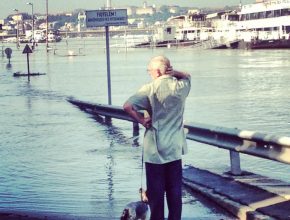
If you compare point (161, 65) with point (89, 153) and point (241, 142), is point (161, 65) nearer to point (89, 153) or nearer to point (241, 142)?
point (241, 142)

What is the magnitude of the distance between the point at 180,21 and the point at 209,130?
157 m

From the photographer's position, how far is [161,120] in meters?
6.79

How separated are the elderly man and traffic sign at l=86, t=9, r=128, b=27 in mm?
12247

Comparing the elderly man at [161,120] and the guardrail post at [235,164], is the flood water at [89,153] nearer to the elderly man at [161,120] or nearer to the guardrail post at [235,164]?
Result: the guardrail post at [235,164]

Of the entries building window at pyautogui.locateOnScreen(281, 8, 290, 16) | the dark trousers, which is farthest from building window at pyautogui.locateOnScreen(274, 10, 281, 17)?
the dark trousers

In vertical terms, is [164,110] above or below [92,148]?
above

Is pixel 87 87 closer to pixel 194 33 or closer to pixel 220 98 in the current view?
Answer: pixel 220 98

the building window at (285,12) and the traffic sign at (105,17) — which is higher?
the building window at (285,12)

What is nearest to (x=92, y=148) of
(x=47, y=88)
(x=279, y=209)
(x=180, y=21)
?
(x=279, y=209)

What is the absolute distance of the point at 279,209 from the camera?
7.53 m

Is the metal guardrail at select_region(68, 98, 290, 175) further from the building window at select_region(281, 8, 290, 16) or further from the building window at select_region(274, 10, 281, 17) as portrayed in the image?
the building window at select_region(274, 10, 281, 17)

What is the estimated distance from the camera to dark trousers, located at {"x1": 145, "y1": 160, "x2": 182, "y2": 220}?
6848 mm

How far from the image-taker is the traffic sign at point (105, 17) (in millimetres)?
19000

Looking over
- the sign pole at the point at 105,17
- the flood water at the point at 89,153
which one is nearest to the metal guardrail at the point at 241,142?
the flood water at the point at 89,153
